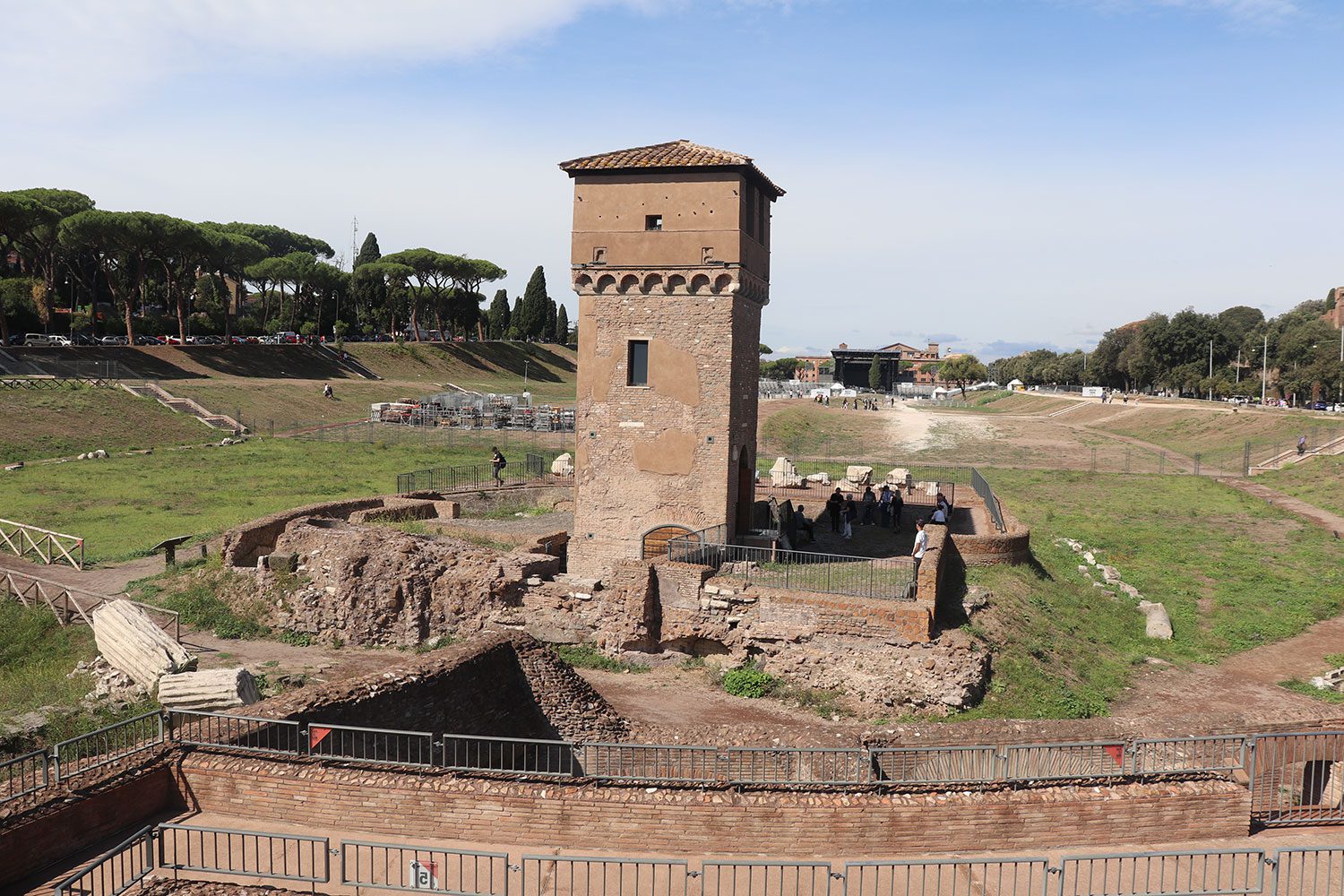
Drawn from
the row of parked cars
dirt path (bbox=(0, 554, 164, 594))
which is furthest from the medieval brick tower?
the row of parked cars

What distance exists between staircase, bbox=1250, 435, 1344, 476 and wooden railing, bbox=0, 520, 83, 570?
2050 inches

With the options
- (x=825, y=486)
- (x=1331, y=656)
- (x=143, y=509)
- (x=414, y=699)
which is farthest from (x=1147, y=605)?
(x=143, y=509)

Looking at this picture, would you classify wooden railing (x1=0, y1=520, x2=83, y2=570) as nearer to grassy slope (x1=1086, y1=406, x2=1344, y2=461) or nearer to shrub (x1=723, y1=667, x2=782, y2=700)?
shrub (x1=723, y1=667, x2=782, y2=700)

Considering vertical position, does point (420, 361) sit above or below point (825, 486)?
above

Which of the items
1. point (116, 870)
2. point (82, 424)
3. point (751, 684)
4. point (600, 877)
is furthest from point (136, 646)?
point (82, 424)

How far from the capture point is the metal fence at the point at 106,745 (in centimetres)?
986

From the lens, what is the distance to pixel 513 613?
64.3 feet

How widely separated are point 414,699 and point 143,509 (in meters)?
23.0

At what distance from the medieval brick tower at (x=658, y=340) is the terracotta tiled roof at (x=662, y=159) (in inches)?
1.1

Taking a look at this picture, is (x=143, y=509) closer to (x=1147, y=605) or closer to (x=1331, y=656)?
(x=1147, y=605)

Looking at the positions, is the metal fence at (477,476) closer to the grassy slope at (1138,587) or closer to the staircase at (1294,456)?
the grassy slope at (1138,587)

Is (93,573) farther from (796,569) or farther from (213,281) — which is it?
(213,281)

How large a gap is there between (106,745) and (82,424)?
130 feet

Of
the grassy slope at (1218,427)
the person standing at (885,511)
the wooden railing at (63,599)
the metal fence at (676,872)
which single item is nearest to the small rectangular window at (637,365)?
the person standing at (885,511)
